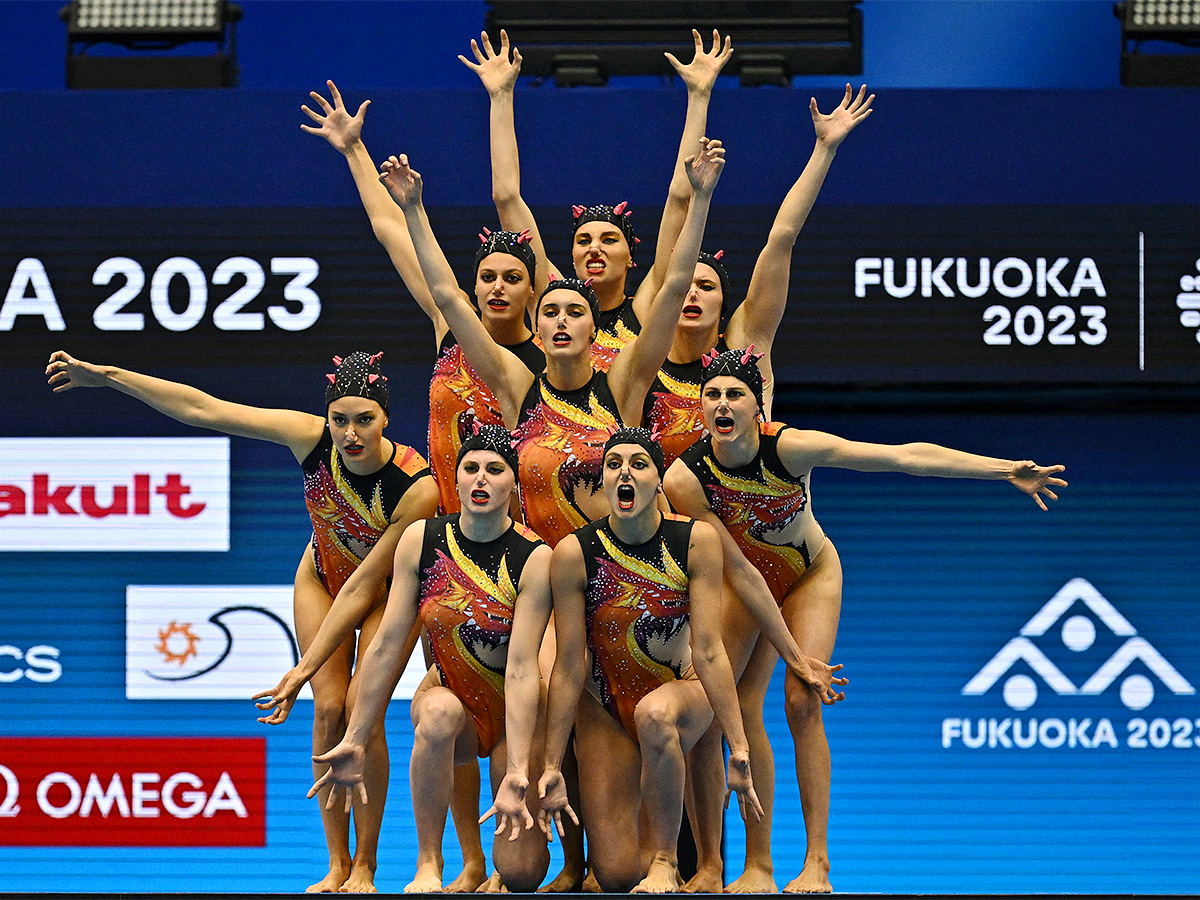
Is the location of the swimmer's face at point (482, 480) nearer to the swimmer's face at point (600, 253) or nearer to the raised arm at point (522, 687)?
the raised arm at point (522, 687)

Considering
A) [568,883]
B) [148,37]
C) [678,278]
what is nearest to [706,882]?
[568,883]

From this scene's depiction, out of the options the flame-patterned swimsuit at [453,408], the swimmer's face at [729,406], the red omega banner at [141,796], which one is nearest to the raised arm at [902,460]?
the swimmer's face at [729,406]

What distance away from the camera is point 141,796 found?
25.2 ft

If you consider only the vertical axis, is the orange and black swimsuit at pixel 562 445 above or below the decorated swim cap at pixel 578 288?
below

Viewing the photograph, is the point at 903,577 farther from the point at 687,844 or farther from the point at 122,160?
the point at 122,160

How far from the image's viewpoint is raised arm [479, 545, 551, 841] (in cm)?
454

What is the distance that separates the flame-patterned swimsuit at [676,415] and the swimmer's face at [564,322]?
22.7 inches

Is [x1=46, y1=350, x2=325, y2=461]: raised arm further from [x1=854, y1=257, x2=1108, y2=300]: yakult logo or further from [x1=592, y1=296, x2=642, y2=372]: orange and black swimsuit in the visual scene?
[x1=854, y1=257, x2=1108, y2=300]: yakult logo

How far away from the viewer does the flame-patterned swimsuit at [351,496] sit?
5.15 m

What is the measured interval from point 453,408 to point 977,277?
3.00m

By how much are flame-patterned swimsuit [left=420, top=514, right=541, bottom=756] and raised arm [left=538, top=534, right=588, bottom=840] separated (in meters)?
0.11

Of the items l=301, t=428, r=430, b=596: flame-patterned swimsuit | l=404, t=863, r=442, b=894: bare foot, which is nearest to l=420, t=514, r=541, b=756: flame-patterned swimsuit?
l=301, t=428, r=430, b=596: flame-patterned swimsuit

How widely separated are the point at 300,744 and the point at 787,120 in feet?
12.0

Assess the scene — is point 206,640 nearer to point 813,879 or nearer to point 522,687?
point 522,687
